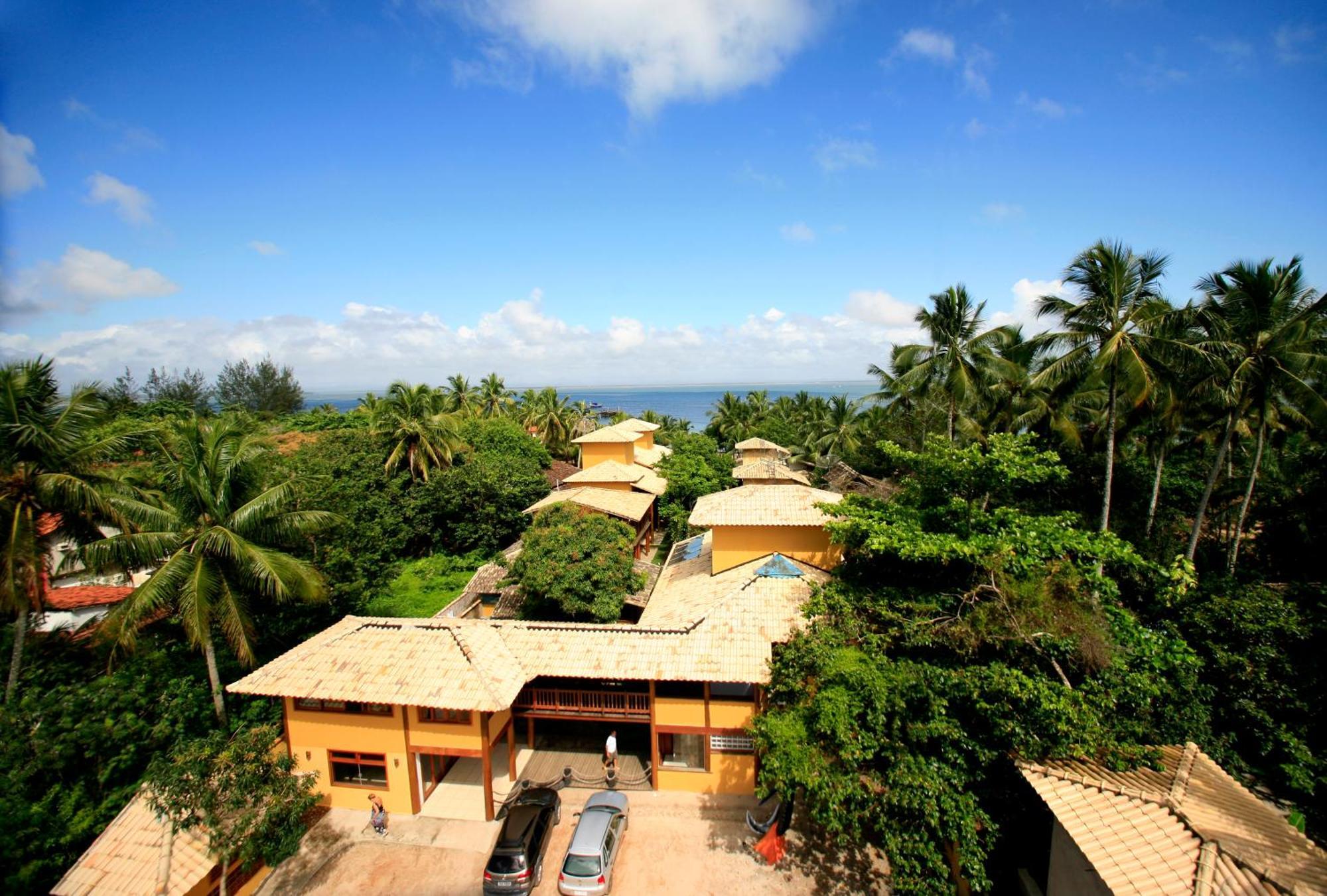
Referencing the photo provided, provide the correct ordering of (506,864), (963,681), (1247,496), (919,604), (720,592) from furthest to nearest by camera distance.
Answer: (1247,496) < (720,592) < (919,604) < (506,864) < (963,681)

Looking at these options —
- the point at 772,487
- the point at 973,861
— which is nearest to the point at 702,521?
the point at 772,487

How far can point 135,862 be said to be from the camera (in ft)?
38.8

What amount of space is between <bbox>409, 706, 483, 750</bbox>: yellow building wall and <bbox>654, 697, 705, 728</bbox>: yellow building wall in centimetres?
444

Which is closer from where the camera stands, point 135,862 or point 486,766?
point 135,862

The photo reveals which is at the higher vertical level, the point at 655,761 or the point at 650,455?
the point at 650,455

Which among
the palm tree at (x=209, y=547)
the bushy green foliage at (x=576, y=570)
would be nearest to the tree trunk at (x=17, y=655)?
the palm tree at (x=209, y=547)

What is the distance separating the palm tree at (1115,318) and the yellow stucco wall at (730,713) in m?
11.8

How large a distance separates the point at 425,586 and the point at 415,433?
9.63 metres

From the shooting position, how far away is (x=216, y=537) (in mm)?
14633

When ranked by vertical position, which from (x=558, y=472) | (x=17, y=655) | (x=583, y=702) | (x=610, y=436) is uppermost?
(x=610, y=436)

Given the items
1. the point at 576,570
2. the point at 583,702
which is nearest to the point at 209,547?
the point at 576,570

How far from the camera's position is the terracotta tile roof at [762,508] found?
60.3 ft

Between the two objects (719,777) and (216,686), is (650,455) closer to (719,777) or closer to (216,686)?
(719,777)

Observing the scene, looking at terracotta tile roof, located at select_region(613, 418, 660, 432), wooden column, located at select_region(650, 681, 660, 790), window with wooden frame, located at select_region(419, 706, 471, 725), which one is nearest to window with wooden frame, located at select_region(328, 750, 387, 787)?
window with wooden frame, located at select_region(419, 706, 471, 725)
